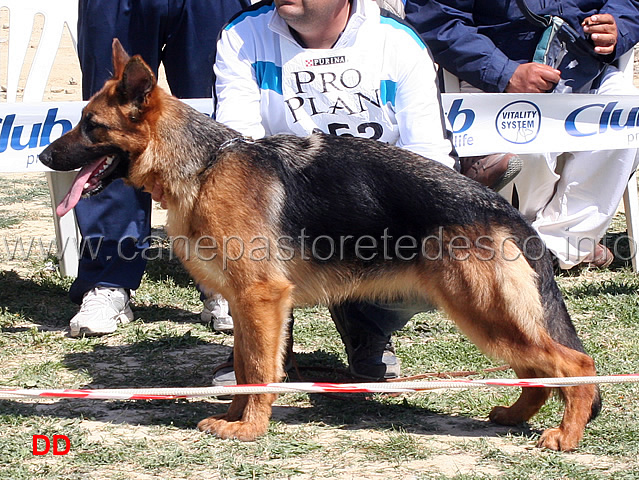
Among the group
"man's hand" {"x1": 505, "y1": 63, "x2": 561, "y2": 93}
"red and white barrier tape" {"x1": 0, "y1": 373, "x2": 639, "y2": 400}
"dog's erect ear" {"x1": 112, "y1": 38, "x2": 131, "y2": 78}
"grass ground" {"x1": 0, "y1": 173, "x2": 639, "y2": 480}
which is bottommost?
"grass ground" {"x1": 0, "y1": 173, "x2": 639, "y2": 480}

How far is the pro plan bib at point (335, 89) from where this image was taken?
4.14m

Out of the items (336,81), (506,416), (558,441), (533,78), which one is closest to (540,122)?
(533,78)

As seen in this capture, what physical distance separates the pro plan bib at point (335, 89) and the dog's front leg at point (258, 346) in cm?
110

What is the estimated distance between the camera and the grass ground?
10.4ft

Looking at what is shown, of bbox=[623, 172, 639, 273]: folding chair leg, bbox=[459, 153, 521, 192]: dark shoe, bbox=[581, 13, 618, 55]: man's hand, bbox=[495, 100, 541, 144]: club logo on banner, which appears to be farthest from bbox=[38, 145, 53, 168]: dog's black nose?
bbox=[623, 172, 639, 273]: folding chair leg

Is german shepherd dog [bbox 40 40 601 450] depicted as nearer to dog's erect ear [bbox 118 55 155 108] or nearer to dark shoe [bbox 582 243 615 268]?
dog's erect ear [bbox 118 55 155 108]

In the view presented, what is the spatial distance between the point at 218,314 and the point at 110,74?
1706 mm

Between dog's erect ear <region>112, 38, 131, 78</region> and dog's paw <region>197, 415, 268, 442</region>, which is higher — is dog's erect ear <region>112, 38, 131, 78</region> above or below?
above

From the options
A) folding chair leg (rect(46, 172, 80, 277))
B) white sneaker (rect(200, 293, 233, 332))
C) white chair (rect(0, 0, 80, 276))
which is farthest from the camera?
white chair (rect(0, 0, 80, 276))

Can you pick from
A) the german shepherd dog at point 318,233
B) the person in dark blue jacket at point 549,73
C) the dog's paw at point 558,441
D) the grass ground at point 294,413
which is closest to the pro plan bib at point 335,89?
the german shepherd dog at point 318,233

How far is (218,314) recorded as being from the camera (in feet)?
16.7

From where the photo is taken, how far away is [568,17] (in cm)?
609

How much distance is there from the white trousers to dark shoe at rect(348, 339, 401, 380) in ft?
7.86

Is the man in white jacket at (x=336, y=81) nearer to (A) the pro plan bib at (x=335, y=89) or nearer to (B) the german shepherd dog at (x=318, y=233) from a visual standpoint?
(A) the pro plan bib at (x=335, y=89)
